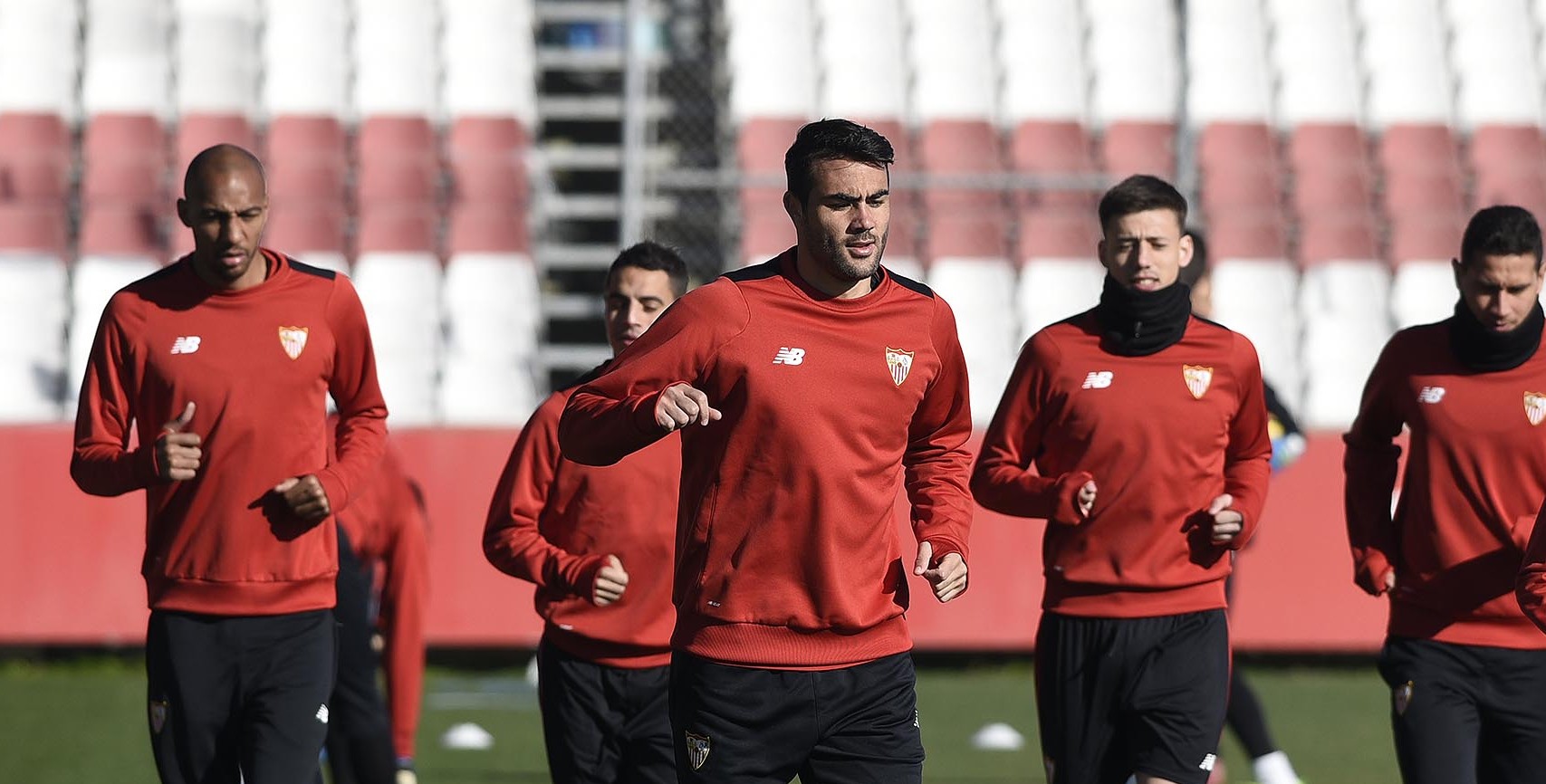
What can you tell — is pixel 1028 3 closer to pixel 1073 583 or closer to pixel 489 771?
pixel 489 771

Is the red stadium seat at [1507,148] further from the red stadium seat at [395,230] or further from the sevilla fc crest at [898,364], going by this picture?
the sevilla fc crest at [898,364]

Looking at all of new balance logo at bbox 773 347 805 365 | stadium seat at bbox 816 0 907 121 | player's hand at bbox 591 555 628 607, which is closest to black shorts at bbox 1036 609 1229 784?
player's hand at bbox 591 555 628 607

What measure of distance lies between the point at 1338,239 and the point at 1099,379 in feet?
38.5

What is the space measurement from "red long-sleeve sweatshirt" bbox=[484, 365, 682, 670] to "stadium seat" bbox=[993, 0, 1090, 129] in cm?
1233

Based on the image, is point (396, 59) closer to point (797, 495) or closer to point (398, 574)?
point (398, 574)

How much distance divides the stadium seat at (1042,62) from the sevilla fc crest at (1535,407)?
1219cm

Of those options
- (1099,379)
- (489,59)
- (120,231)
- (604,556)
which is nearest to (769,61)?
(489,59)

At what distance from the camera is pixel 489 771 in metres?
9.77

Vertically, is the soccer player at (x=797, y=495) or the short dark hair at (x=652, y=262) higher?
the short dark hair at (x=652, y=262)

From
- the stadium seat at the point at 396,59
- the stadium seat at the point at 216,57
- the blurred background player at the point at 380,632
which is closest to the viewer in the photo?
the blurred background player at the point at 380,632

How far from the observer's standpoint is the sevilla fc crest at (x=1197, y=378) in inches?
250

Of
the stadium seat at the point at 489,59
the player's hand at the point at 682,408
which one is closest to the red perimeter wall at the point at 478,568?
the stadium seat at the point at 489,59

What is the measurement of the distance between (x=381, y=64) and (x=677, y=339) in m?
13.9

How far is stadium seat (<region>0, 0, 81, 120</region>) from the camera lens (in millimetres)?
17578
